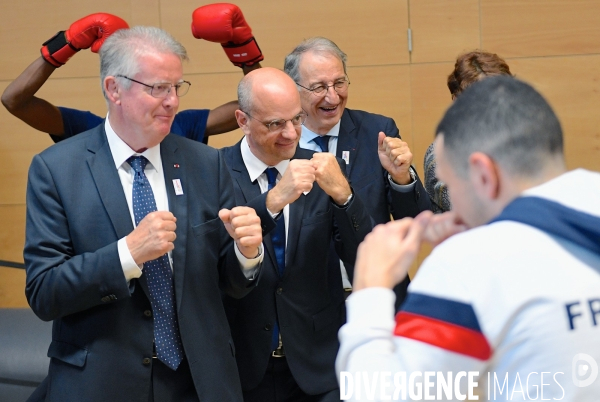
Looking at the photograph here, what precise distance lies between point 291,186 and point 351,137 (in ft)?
2.45

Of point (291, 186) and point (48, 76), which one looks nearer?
point (291, 186)

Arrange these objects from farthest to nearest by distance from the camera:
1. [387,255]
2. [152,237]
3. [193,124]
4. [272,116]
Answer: [193,124] → [272,116] → [152,237] → [387,255]

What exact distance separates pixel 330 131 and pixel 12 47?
2628mm

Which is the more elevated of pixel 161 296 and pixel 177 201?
pixel 177 201

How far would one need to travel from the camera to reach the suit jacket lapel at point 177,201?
2113mm

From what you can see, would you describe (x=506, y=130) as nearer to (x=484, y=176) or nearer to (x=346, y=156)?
(x=484, y=176)

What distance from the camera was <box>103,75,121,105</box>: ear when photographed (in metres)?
2.19

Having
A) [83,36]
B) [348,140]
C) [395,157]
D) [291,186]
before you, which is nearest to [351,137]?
[348,140]

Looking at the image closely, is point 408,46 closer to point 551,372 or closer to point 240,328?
point 240,328

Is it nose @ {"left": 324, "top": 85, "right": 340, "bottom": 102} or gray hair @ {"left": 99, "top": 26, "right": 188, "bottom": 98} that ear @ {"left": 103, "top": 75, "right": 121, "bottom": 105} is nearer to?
gray hair @ {"left": 99, "top": 26, "right": 188, "bottom": 98}

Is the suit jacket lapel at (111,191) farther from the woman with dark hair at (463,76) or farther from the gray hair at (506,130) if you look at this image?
the woman with dark hair at (463,76)

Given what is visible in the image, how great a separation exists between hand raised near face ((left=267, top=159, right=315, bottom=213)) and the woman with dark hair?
0.76 meters

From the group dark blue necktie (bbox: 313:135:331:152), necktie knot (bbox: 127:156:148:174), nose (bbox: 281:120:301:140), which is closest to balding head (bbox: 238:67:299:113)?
nose (bbox: 281:120:301:140)

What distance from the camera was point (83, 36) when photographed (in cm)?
325
